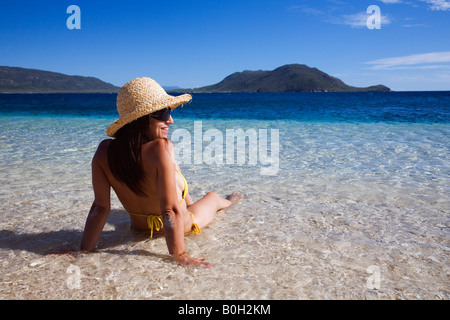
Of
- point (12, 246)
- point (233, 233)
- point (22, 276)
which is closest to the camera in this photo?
point (22, 276)

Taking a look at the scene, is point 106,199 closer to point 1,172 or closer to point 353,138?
point 1,172

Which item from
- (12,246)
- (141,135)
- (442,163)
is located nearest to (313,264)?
(141,135)

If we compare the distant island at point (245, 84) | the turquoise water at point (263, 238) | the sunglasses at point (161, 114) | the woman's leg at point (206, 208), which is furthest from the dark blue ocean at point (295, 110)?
the distant island at point (245, 84)

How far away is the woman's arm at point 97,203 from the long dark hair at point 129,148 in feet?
0.41

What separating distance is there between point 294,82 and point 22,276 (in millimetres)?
179917

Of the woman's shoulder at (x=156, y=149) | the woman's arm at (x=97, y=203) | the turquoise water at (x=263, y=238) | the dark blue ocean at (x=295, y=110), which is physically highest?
the dark blue ocean at (x=295, y=110)

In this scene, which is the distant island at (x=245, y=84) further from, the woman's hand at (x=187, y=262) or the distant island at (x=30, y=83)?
the woman's hand at (x=187, y=262)

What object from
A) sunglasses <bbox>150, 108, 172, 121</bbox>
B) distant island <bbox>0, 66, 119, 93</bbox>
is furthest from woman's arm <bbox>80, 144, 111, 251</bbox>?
distant island <bbox>0, 66, 119, 93</bbox>

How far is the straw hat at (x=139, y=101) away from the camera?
242 centimetres

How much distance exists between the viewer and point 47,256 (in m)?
2.80

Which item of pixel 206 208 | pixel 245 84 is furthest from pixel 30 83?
pixel 206 208

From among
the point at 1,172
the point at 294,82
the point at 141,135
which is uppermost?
the point at 294,82

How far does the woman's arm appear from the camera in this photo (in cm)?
262

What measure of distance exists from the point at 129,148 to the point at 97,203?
60 centimetres
